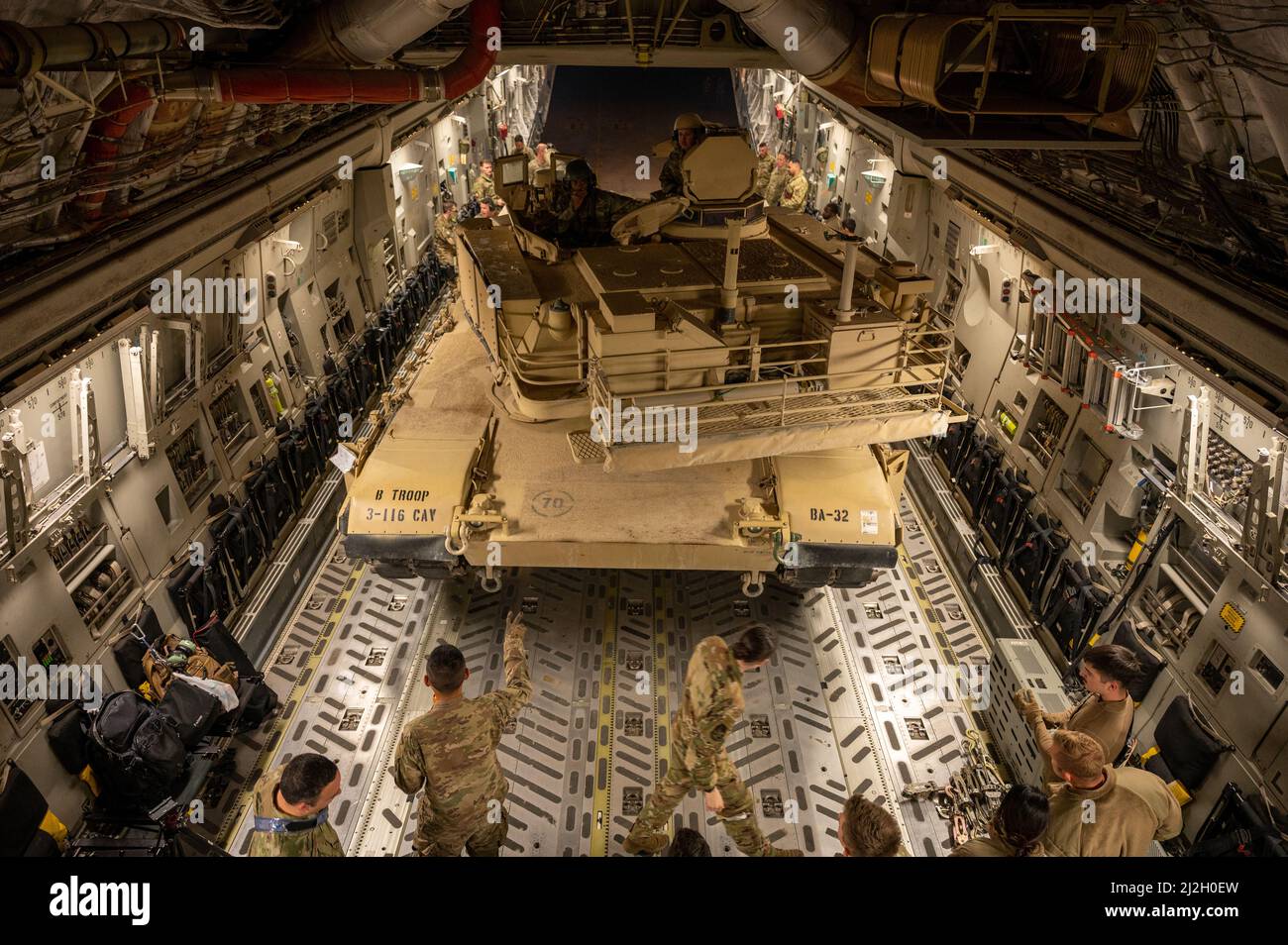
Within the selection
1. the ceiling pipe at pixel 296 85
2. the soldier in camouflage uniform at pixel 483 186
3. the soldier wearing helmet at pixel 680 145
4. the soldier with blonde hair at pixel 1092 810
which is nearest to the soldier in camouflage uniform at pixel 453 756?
the soldier with blonde hair at pixel 1092 810

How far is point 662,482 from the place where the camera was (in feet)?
23.0

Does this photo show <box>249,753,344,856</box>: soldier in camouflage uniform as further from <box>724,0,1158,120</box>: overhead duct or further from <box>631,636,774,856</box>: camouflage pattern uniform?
<box>724,0,1158,120</box>: overhead duct

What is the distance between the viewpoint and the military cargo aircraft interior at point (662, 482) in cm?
495

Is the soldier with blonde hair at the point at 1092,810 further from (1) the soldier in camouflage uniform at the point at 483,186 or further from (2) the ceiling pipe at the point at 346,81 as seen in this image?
(1) the soldier in camouflage uniform at the point at 483,186

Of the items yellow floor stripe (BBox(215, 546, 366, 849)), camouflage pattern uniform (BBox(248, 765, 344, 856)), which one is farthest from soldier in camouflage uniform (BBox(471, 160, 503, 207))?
camouflage pattern uniform (BBox(248, 765, 344, 856))

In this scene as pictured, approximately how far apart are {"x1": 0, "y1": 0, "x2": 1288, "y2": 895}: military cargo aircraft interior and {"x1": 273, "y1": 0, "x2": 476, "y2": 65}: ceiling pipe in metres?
0.04

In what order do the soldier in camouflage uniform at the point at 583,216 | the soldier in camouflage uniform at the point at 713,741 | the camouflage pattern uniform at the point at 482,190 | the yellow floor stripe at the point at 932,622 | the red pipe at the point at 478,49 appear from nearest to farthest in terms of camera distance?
the soldier in camouflage uniform at the point at 713,741, the yellow floor stripe at the point at 932,622, the soldier in camouflage uniform at the point at 583,216, the red pipe at the point at 478,49, the camouflage pattern uniform at the point at 482,190

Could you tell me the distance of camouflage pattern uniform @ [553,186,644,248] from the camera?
8562 mm

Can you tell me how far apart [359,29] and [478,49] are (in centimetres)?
252

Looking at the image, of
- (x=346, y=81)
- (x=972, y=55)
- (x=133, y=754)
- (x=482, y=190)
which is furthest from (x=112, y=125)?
(x=482, y=190)

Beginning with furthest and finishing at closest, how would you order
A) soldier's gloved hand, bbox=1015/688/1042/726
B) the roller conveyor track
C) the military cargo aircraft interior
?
the roller conveyor track < soldier's gloved hand, bbox=1015/688/1042/726 < the military cargo aircraft interior

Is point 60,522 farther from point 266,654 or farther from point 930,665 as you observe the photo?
point 930,665

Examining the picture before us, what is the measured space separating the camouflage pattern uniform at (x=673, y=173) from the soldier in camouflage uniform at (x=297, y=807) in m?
6.22

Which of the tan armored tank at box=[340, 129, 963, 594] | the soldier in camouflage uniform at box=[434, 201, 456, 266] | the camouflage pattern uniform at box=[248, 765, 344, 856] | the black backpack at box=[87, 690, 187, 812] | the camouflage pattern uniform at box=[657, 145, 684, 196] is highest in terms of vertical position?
the camouflage pattern uniform at box=[657, 145, 684, 196]
